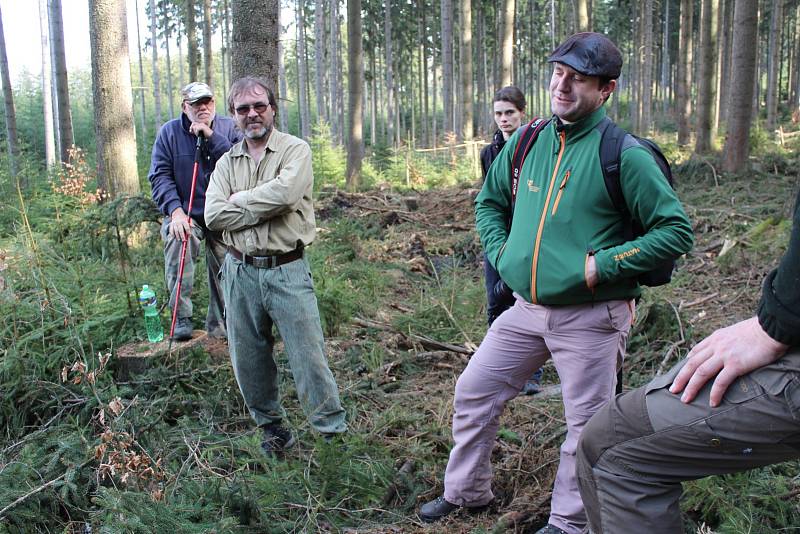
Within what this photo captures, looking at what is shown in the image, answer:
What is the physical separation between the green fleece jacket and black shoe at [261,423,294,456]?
195cm

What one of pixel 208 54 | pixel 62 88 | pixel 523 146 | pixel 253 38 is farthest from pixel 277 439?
pixel 208 54

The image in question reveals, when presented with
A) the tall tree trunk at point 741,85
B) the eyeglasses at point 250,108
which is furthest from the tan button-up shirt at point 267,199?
the tall tree trunk at point 741,85

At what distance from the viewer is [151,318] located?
17.3ft

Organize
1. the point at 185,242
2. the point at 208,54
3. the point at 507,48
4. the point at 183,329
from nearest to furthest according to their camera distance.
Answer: the point at 185,242
the point at 183,329
the point at 507,48
the point at 208,54

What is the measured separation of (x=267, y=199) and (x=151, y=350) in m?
2.00

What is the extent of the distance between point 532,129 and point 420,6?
37.3 metres

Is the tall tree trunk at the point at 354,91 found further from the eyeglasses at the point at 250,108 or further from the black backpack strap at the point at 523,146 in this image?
the black backpack strap at the point at 523,146

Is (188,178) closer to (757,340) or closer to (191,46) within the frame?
(757,340)

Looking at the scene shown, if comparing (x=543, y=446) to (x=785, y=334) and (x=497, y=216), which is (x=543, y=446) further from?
(x=785, y=334)

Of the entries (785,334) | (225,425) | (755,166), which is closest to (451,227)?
(755,166)

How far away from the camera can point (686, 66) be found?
2133 cm

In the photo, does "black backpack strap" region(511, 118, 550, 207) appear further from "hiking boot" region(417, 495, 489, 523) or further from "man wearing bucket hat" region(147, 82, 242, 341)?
"man wearing bucket hat" region(147, 82, 242, 341)

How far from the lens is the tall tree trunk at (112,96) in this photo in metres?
8.28

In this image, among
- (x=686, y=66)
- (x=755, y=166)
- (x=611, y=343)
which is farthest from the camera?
(x=686, y=66)
